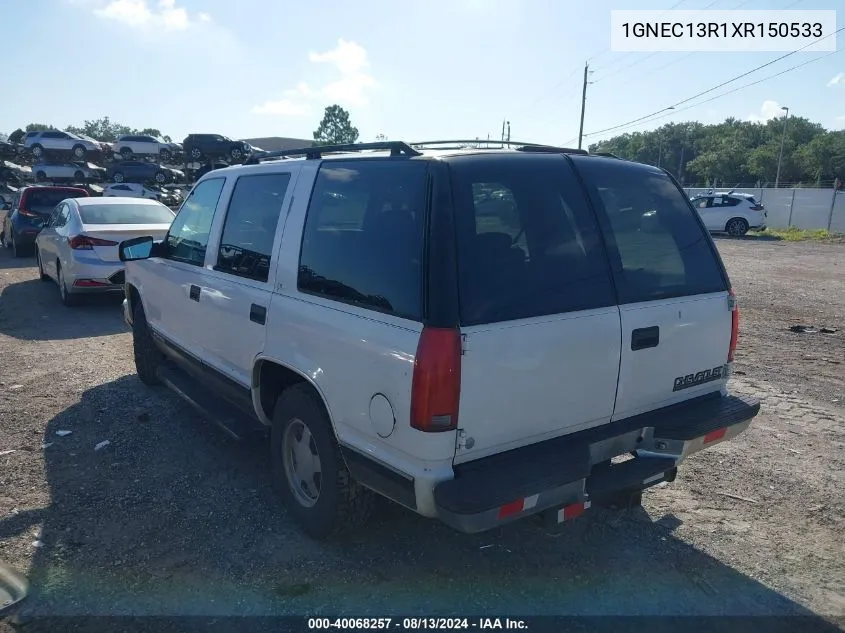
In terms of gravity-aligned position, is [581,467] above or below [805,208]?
below

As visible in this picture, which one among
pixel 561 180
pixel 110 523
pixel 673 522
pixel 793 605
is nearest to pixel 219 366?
pixel 110 523

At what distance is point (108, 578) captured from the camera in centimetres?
312

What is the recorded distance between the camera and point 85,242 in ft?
29.9

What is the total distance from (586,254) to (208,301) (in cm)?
254

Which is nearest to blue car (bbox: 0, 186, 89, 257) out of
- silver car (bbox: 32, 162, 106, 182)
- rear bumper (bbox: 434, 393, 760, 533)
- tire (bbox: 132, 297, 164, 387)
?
tire (bbox: 132, 297, 164, 387)

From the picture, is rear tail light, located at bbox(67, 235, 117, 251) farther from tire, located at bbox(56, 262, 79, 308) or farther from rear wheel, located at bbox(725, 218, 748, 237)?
rear wheel, located at bbox(725, 218, 748, 237)

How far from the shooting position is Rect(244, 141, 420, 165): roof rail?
121 inches

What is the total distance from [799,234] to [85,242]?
2822 centimetres

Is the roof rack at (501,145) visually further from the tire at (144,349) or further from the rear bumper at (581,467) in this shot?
the tire at (144,349)

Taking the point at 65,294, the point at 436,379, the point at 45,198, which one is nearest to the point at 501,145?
the point at 436,379

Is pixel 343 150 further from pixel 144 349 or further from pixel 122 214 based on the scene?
pixel 122 214

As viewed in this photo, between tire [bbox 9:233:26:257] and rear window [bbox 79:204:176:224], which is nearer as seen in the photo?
A: rear window [bbox 79:204:176:224]

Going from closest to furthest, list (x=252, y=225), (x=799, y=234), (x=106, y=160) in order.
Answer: (x=252, y=225)
(x=799, y=234)
(x=106, y=160)

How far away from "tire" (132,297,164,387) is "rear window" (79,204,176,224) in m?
4.31
